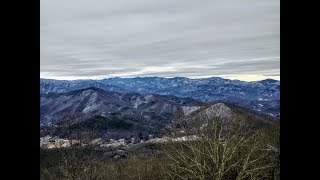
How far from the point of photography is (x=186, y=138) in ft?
50.2

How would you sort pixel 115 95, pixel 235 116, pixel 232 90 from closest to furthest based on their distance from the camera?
pixel 235 116
pixel 232 90
pixel 115 95
